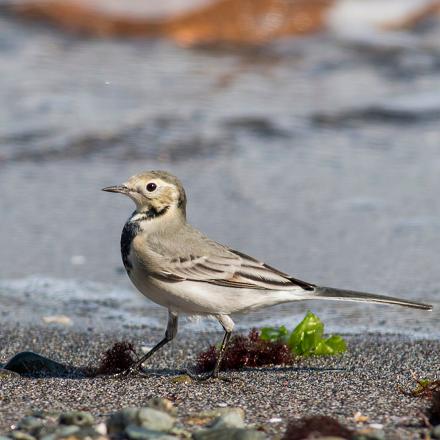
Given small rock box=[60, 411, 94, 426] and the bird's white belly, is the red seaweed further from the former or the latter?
small rock box=[60, 411, 94, 426]

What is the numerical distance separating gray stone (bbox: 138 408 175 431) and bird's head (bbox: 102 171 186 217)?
83.4 inches

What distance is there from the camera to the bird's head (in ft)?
21.8

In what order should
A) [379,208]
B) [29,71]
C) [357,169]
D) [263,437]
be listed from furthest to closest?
A: [29,71]
[357,169]
[379,208]
[263,437]

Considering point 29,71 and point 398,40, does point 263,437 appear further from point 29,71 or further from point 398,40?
point 398,40

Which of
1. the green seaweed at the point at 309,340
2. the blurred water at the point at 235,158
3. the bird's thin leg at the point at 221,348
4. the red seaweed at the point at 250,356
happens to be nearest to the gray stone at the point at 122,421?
the bird's thin leg at the point at 221,348

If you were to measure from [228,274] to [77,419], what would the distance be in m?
1.82

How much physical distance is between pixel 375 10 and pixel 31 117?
317 inches

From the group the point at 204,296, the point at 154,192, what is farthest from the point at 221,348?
the point at 154,192

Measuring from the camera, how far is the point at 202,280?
6340mm

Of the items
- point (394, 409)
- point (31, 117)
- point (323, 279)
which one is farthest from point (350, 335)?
point (31, 117)

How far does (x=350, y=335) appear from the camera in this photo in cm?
755

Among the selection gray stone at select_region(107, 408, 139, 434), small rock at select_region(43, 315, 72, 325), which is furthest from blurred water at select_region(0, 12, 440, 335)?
gray stone at select_region(107, 408, 139, 434)

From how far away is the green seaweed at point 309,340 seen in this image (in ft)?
22.1

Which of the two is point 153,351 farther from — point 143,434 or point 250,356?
point 143,434
